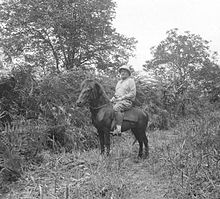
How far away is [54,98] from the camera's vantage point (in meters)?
8.79

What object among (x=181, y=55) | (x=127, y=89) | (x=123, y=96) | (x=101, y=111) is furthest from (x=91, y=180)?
(x=181, y=55)

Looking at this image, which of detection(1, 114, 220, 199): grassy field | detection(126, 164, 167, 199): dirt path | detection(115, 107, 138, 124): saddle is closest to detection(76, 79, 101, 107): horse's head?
detection(115, 107, 138, 124): saddle

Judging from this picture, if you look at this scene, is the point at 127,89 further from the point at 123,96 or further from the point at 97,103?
the point at 97,103

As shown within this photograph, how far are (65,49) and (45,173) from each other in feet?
62.1

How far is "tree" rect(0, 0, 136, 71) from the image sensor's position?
20859 millimetres

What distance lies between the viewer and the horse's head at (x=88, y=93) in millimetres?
5660

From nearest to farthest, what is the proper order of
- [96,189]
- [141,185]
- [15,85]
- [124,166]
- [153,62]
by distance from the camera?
[96,189]
[141,185]
[124,166]
[15,85]
[153,62]

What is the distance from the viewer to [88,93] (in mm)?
5762

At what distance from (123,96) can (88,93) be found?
923 millimetres

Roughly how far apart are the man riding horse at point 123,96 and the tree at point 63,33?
14343 mm

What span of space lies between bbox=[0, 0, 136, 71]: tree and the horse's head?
47.9ft

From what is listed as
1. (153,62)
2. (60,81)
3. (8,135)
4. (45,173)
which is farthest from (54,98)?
(153,62)

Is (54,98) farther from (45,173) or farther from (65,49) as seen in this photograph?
(65,49)

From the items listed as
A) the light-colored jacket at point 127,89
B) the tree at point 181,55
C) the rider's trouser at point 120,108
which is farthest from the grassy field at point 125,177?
the tree at point 181,55
